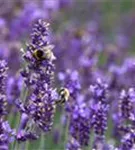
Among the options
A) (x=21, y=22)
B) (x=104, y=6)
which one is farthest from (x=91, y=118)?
(x=104, y=6)

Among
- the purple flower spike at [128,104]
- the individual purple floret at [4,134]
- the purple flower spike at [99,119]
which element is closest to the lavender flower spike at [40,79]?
the individual purple floret at [4,134]

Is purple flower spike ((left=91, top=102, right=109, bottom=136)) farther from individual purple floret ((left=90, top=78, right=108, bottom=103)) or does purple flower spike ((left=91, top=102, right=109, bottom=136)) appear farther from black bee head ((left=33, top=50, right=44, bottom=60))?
black bee head ((left=33, top=50, right=44, bottom=60))

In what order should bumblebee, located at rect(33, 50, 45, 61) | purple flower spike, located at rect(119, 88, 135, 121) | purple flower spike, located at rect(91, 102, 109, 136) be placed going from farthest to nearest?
1. purple flower spike, located at rect(119, 88, 135, 121)
2. purple flower spike, located at rect(91, 102, 109, 136)
3. bumblebee, located at rect(33, 50, 45, 61)

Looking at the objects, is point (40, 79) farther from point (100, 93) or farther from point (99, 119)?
point (100, 93)

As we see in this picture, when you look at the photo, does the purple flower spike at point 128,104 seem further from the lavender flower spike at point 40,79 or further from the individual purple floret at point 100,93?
the lavender flower spike at point 40,79

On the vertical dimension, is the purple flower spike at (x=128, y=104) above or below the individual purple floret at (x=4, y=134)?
above

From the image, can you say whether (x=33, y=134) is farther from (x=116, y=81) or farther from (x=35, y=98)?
(x=116, y=81)

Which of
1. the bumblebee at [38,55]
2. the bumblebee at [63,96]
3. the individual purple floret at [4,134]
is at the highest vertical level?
the bumblebee at [38,55]

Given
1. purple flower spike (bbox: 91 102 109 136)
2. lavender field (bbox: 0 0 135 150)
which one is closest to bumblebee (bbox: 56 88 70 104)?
lavender field (bbox: 0 0 135 150)
